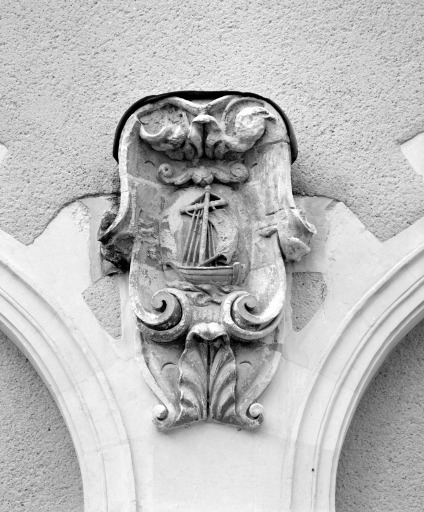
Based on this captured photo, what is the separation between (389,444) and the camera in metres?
3.52

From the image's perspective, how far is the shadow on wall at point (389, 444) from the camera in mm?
3459

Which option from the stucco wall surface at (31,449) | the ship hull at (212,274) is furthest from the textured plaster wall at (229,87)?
the ship hull at (212,274)

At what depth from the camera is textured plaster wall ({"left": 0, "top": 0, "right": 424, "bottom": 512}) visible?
11.5 ft

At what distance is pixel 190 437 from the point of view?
3.37 meters

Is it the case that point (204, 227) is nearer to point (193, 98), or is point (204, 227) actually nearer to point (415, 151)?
point (193, 98)

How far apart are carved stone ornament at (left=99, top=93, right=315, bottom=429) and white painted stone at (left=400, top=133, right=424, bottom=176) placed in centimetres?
38

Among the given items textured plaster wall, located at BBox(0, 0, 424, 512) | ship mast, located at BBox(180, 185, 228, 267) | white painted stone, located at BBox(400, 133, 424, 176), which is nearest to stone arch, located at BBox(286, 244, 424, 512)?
textured plaster wall, located at BBox(0, 0, 424, 512)

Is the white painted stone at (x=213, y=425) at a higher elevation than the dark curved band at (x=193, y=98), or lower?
lower

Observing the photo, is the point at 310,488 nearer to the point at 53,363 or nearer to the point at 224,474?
the point at 224,474

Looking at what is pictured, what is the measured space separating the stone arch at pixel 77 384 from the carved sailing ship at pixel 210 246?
37cm

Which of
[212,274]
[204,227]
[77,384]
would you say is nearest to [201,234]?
[204,227]

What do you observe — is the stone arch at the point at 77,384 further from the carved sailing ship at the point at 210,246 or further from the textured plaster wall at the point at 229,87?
the carved sailing ship at the point at 210,246

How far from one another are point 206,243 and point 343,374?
54 cm

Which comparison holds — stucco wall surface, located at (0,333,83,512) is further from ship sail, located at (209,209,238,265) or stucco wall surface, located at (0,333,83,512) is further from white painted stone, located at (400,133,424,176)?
white painted stone, located at (400,133,424,176)
